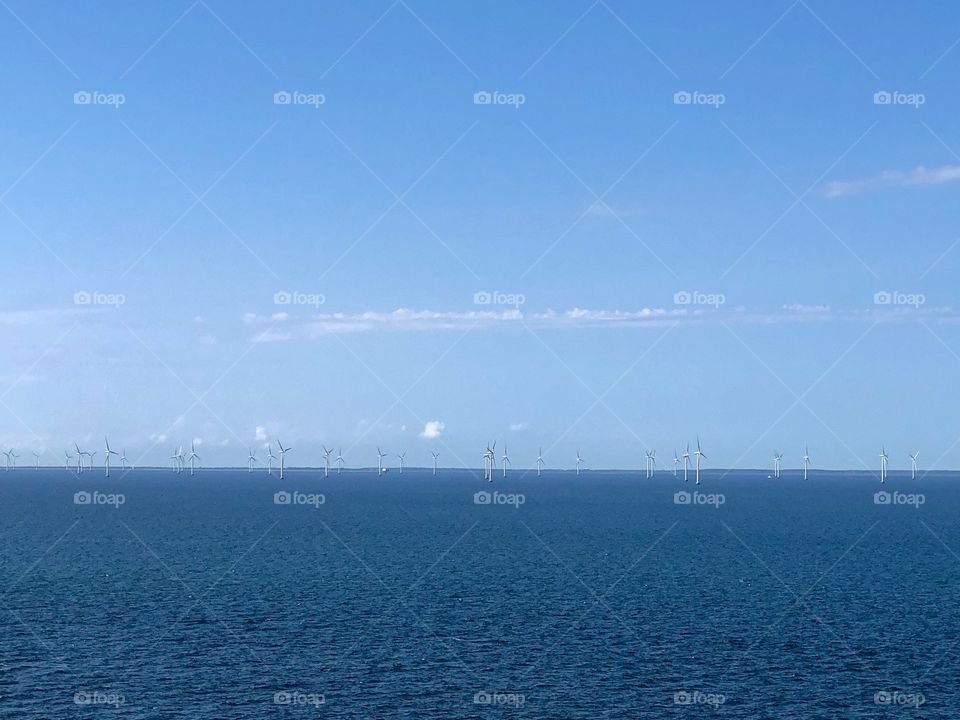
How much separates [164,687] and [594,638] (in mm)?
37730

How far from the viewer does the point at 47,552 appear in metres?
156

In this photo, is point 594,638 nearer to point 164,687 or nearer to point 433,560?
point 164,687

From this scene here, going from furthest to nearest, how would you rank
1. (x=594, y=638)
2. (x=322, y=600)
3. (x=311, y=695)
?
1. (x=322, y=600)
2. (x=594, y=638)
3. (x=311, y=695)

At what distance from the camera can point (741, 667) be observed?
76438 millimetres

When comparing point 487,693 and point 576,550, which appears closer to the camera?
point 487,693

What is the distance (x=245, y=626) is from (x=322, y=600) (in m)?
16.6

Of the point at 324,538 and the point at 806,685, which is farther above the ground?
the point at 324,538

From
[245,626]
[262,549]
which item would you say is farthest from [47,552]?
[245,626]

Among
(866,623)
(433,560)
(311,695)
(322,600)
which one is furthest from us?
(433,560)

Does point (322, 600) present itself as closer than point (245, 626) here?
No

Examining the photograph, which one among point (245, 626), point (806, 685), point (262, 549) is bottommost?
point (806, 685)

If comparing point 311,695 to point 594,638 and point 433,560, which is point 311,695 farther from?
point 433,560

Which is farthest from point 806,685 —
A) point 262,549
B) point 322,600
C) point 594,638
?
point 262,549

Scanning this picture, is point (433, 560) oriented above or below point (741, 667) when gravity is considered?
above
